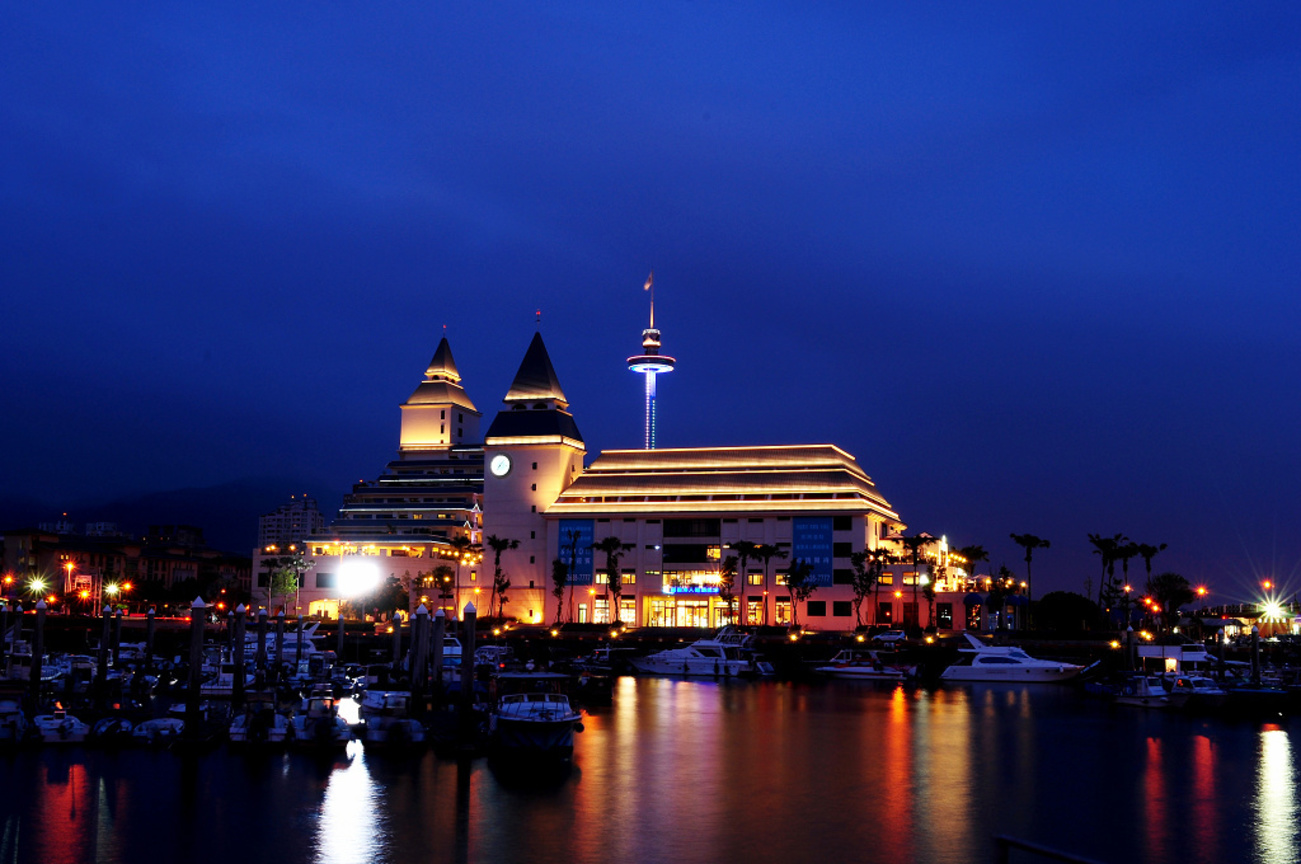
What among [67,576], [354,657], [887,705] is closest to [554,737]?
[887,705]

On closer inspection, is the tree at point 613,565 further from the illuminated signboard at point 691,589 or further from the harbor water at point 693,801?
the harbor water at point 693,801

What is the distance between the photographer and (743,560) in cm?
11656

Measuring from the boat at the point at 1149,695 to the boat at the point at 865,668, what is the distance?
1997cm

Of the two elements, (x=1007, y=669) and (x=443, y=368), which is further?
(x=443, y=368)

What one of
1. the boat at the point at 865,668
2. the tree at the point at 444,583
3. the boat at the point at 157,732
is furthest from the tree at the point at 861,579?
the boat at the point at 157,732

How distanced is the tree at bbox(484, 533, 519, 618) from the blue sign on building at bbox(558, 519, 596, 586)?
6666 mm

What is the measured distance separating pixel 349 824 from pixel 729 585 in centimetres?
8732

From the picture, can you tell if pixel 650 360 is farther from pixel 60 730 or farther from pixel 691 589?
pixel 60 730

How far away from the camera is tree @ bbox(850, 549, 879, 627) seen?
11412cm

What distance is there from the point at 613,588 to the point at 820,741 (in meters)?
73.5

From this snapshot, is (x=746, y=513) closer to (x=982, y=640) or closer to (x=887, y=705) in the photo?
(x=982, y=640)

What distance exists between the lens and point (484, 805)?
112 ft

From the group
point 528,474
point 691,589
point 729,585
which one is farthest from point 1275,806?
point 528,474

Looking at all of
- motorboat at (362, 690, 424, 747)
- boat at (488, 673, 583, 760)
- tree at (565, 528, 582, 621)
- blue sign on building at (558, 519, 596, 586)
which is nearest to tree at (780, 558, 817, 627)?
blue sign on building at (558, 519, 596, 586)
